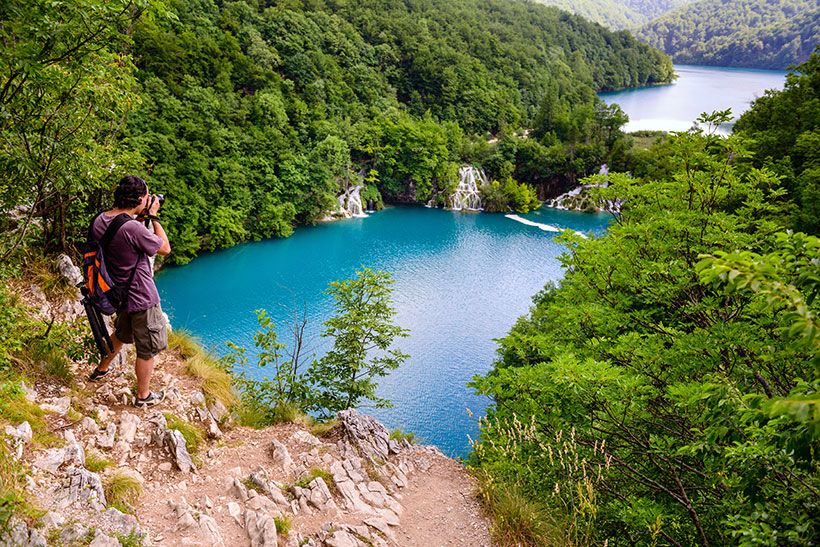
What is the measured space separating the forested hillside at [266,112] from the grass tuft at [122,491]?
2.21 metres

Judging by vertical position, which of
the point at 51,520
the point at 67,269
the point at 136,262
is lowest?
the point at 51,520

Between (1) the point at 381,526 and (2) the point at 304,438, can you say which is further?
(2) the point at 304,438

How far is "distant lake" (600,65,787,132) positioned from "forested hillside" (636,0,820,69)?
564 cm

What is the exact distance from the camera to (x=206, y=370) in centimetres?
592

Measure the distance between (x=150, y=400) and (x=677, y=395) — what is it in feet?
16.9

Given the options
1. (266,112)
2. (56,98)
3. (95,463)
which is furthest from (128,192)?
(266,112)

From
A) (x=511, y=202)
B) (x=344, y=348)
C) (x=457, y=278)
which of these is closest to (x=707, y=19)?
(x=511, y=202)

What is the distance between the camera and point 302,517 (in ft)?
13.6

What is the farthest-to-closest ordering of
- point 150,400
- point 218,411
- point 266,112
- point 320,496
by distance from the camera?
point 266,112, point 218,411, point 150,400, point 320,496

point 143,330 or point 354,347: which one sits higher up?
point 143,330

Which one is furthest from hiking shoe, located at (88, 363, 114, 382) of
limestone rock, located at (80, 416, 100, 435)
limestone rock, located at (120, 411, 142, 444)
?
limestone rock, located at (80, 416, 100, 435)

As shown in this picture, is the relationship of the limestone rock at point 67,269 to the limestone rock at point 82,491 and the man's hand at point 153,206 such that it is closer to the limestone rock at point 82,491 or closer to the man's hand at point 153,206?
the man's hand at point 153,206

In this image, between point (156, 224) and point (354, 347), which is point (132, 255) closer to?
point (156, 224)

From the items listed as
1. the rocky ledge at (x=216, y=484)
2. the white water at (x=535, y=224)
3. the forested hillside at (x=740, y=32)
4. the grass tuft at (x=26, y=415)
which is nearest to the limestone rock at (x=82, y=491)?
the rocky ledge at (x=216, y=484)
